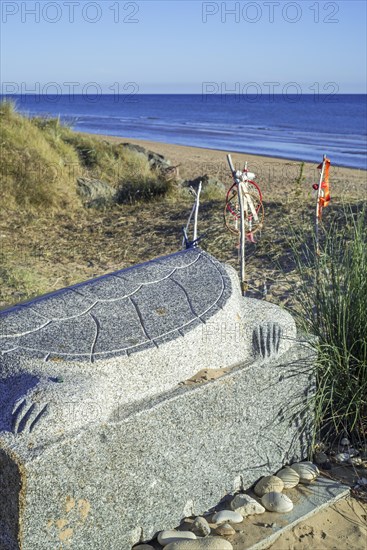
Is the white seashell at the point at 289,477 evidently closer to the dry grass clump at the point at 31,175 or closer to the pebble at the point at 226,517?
the pebble at the point at 226,517

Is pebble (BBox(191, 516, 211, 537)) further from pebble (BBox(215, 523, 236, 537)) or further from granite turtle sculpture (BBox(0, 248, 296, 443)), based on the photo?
granite turtle sculpture (BBox(0, 248, 296, 443))

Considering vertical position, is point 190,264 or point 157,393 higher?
point 190,264

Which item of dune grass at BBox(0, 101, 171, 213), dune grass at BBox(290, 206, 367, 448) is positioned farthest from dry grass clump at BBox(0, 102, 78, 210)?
dune grass at BBox(290, 206, 367, 448)

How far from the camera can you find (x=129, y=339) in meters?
2.80

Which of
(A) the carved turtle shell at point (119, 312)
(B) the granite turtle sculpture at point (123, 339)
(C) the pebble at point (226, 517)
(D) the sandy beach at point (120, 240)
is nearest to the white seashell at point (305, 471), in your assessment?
(C) the pebble at point (226, 517)

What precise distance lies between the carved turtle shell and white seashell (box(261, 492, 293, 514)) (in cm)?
→ 79

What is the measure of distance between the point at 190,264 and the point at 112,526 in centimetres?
133

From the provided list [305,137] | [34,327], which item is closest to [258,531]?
[34,327]

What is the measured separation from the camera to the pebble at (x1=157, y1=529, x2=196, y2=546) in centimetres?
264

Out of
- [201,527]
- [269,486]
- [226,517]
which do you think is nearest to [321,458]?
[269,486]

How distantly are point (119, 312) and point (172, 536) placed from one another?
93cm

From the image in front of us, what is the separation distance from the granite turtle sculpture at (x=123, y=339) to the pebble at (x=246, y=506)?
0.56 m

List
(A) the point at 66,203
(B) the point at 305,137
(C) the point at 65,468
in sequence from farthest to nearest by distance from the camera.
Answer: (B) the point at 305,137, (A) the point at 66,203, (C) the point at 65,468

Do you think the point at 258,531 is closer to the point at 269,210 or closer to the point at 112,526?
the point at 112,526
